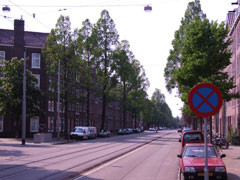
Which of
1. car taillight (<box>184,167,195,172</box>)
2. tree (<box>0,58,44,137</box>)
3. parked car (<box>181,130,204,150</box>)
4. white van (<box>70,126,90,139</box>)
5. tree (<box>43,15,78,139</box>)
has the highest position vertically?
tree (<box>43,15,78,139</box>)

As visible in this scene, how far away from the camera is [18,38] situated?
2062 inches

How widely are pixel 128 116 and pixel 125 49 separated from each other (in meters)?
53.5

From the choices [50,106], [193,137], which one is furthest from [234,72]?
[50,106]

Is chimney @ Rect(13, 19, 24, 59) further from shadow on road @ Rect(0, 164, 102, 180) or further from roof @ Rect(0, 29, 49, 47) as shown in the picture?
shadow on road @ Rect(0, 164, 102, 180)

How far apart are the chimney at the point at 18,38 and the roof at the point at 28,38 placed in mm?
800

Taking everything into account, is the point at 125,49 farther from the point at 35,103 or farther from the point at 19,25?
the point at 35,103

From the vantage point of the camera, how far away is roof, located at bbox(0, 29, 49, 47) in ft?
174

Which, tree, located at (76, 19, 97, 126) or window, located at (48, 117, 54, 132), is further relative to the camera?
window, located at (48, 117, 54, 132)

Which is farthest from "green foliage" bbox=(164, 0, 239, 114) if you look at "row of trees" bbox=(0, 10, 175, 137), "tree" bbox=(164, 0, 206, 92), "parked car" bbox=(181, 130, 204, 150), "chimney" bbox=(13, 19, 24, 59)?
Result: "chimney" bbox=(13, 19, 24, 59)

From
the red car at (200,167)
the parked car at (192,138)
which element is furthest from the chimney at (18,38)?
the red car at (200,167)

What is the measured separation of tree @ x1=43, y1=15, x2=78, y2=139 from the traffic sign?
1668 inches

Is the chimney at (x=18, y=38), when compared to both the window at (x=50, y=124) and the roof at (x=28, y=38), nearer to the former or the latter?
the roof at (x=28, y=38)

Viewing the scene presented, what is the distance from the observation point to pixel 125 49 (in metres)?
66.1

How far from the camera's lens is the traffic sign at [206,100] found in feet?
23.0
